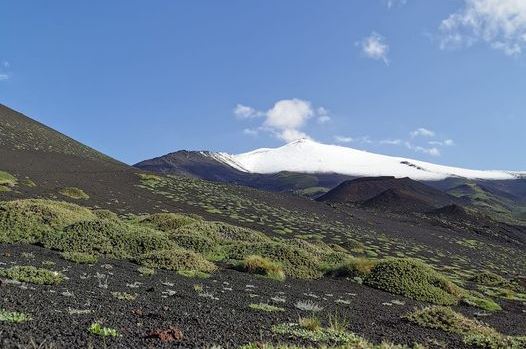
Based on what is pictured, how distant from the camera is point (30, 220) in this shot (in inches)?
1156

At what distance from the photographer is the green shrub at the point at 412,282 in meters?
26.0

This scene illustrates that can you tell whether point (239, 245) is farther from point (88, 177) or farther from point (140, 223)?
point (88, 177)

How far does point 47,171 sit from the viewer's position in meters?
77.7

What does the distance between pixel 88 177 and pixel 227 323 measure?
7538cm

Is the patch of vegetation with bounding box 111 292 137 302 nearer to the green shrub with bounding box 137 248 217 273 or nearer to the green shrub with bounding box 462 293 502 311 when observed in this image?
the green shrub with bounding box 137 248 217 273

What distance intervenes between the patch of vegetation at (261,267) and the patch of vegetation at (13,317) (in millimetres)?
16630

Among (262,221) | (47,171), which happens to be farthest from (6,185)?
(262,221)

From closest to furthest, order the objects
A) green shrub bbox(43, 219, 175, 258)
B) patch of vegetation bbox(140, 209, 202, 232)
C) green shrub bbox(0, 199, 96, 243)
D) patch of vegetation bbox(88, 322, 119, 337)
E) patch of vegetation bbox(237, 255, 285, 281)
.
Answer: patch of vegetation bbox(88, 322, 119, 337)
green shrub bbox(43, 219, 175, 258)
patch of vegetation bbox(237, 255, 285, 281)
green shrub bbox(0, 199, 96, 243)
patch of vegetation bbox(140, 209, 202, 232)

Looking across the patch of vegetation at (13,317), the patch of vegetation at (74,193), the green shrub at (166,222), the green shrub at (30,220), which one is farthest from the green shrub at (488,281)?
the patch of vegetation at (74,193)

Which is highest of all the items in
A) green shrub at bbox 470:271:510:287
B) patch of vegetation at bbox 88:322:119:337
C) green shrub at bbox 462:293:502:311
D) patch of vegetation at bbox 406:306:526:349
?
patch of vegetation at bbox 88:322:119:337

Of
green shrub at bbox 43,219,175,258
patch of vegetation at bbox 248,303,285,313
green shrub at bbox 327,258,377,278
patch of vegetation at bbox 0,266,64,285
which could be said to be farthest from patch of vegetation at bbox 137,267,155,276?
green shrub at bbox 327,258,377,278

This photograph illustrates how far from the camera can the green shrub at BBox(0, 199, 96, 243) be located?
2703 centimetres

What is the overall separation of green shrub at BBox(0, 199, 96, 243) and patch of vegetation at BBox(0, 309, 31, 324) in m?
17.1

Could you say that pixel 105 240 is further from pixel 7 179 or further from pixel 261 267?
pixel 7 179
